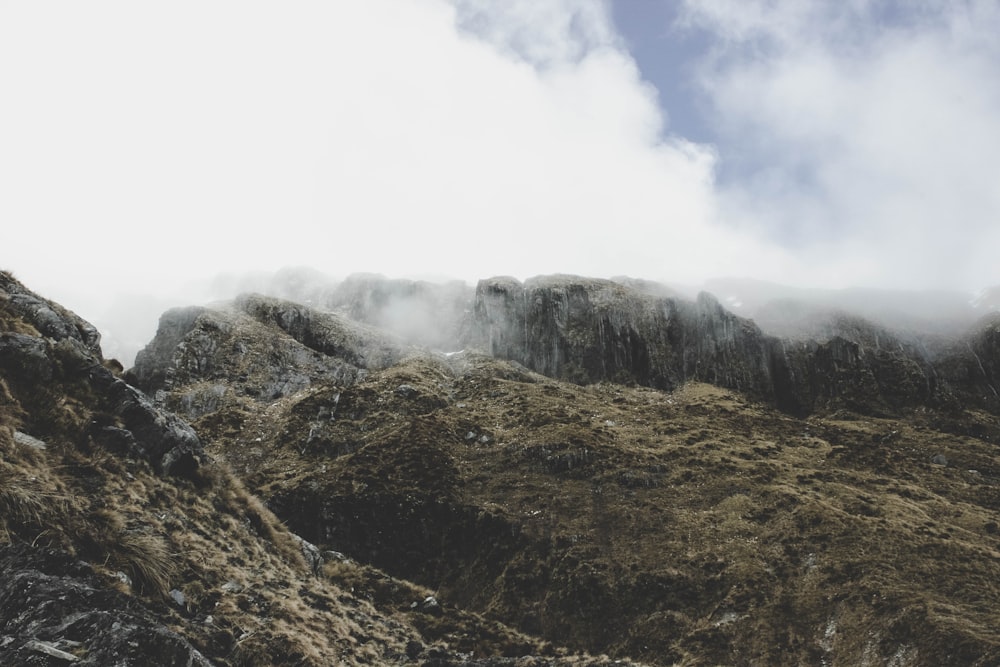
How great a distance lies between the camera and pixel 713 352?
365ft

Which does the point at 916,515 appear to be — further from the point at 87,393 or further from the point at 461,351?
the point at 461,351

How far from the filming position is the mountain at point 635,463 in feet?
123

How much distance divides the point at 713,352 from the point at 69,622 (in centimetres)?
11183

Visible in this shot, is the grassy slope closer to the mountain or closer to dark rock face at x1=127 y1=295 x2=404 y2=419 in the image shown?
the mountain

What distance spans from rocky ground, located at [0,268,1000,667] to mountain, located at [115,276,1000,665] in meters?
0.31

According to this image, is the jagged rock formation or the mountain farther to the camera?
the mountain

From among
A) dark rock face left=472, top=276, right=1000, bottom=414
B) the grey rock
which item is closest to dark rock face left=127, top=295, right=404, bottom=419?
dark rock face left=472, top=276, right=1000, bottom=414

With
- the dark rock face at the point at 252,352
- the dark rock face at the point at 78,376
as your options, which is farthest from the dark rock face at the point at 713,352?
the dark rock face at the point at 78,376

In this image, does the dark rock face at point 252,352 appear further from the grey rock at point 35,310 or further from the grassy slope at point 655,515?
the grey rock at point 35,310

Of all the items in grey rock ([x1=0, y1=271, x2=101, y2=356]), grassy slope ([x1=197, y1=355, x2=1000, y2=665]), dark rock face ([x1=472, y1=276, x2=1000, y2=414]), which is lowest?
grassy slope ([x1=197, y1=355, x2=1000, y2=665])

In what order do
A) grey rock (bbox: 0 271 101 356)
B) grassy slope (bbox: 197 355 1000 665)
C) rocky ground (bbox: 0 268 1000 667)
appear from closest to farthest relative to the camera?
→ rocky ground (bbox: 0 268 1000 667)
grey rock (bbox: 0 271 101 356)
grassy slope (bbox: 197 355 1000 665)

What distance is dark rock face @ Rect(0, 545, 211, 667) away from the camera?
1041 centimetres

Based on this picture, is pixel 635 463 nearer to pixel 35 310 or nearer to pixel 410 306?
pixel 35 310

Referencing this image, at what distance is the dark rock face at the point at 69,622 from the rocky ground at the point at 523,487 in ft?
0.23
